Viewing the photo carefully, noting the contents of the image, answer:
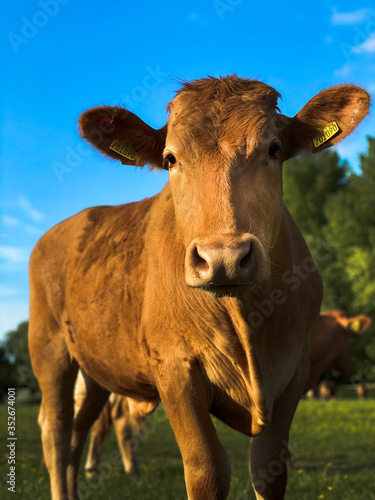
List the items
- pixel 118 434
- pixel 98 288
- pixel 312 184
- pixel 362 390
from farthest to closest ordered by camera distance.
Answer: pixel 312 184
pixel 362 390
pixel 118 434
pixel 98 288

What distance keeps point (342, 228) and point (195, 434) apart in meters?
35.2

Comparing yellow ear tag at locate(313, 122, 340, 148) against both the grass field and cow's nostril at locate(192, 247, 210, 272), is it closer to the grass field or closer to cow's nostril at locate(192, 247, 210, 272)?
cow's nostril at locate(192, 247, 210, 272)

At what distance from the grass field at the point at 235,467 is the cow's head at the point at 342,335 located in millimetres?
1446

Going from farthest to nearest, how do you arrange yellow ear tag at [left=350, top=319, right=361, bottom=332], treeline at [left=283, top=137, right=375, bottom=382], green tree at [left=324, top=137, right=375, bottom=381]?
green tree at [left=324, top=137, right=375, bottom=381] < treeline at [left=283, top=137, right=375, bottom=382] < yellow ear tag at [left=350, top=319, right=361, bottom=332]

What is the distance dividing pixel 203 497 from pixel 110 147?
2.25 m

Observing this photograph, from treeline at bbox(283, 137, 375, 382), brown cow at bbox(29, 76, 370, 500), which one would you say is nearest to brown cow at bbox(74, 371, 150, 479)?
brown cow at bbox(29, 76, 370, 500)

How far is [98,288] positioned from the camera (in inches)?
174

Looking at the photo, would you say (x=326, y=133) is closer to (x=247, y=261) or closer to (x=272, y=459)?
(x=247, y=261)

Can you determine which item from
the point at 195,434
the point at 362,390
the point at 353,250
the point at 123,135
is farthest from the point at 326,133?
the point at 362,390

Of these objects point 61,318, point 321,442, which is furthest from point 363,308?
point 61,318

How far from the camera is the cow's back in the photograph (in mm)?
4016

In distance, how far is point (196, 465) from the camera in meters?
3.18

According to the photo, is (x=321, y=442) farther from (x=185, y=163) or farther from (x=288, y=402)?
(x=185, y=163)

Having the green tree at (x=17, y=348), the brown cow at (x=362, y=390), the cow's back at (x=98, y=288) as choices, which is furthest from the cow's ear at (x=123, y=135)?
the green tree at (x=17, y=348)
